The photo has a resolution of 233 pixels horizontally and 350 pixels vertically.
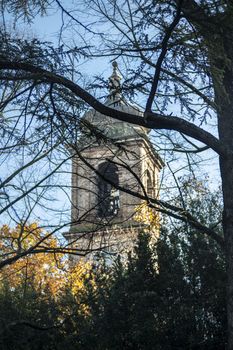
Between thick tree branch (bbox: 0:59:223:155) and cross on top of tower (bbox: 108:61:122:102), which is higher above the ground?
cross on top of tower (bbox: 108:61:122:102)

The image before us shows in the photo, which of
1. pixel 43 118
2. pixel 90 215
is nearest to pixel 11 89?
pixel 43 118

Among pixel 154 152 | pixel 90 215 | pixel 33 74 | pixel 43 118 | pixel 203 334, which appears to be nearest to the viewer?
pixel 33 74

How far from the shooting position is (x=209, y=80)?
6.71 m

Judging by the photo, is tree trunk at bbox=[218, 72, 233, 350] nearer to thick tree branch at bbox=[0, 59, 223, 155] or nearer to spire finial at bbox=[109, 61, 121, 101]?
thick tree branch at bbox=[0, 59, 223, 155]

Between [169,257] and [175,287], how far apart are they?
28.8 inches

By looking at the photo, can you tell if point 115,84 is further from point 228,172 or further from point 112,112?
point 228,172

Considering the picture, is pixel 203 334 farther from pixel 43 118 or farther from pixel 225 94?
pixel 43 118

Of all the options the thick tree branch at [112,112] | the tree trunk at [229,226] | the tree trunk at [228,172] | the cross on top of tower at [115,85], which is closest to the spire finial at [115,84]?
the cross on top of tower at [115,85]

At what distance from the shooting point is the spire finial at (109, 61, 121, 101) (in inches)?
245

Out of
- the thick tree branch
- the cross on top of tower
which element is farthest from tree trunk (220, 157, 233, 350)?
the cross on top of tower

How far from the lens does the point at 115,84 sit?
6.37 m

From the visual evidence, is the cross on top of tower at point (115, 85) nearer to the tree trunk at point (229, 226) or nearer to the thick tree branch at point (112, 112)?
the thick tree branch at point (112, 112)

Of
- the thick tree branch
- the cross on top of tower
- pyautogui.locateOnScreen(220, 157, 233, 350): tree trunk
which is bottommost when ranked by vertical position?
pyautogui.locateOnScreen(220, 157, 233, 350): tree trunk

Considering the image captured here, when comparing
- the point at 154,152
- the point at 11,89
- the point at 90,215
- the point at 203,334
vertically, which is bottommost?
the point at 203,334
